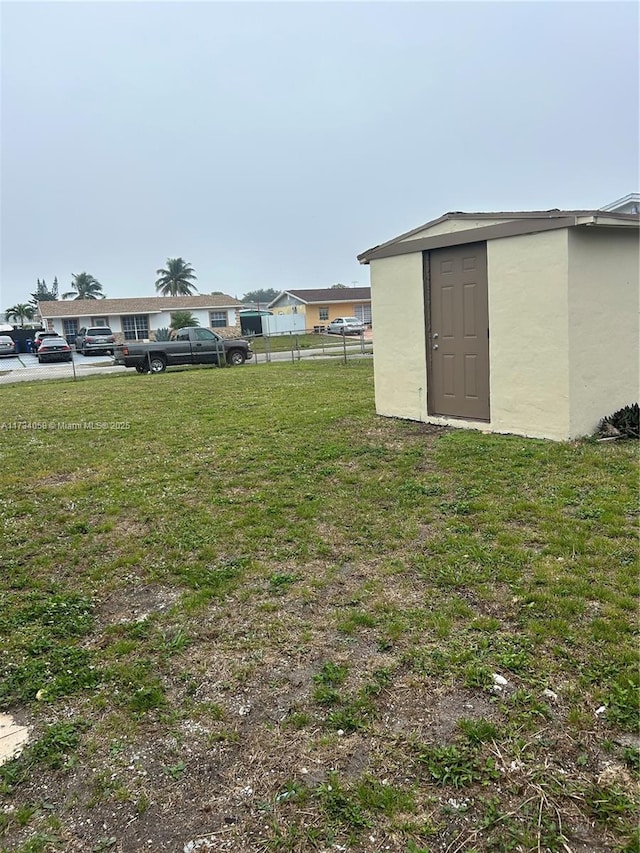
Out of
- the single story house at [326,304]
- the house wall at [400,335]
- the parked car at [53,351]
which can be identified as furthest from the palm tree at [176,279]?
the house wall at [400,335]

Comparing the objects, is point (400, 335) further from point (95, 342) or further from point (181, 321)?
point (181, 321)

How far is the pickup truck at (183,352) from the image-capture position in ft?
62.3

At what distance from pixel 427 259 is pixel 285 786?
21.3 ft

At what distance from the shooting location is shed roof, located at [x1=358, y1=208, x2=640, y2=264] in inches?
233

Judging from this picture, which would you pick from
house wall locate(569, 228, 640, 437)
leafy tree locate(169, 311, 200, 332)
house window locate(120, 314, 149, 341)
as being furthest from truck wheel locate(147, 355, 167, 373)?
house window locate(120, 314, 149, 341)

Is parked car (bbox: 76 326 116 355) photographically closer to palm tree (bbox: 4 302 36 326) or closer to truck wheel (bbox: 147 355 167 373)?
truck wheel (bbox: 147 355 167 373)

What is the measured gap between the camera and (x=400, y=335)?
7.96m

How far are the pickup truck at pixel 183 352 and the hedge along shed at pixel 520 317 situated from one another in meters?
12.9

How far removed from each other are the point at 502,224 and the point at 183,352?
14.7 meters

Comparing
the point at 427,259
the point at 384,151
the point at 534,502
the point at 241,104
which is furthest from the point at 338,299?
the point at 534,502

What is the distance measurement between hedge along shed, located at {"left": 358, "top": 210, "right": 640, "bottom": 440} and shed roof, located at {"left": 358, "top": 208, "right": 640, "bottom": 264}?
1cm

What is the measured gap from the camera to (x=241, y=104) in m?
17.0

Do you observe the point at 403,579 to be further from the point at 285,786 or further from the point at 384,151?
the point at 384,151

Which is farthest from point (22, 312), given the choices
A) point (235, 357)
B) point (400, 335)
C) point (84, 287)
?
point (400, 335)
